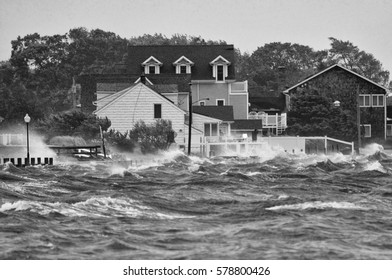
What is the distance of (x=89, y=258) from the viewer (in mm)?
10961

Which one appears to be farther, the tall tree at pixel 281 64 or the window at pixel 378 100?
the tall tree at pixel 281 64

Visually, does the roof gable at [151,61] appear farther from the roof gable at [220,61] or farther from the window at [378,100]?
the window at [378,100]

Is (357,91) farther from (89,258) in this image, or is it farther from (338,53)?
(89,258)

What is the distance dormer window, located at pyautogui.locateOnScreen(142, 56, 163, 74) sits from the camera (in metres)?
46.8

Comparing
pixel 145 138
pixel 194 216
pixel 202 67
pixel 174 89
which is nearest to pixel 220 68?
pixel 202 67

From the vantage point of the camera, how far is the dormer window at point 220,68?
46781 mm

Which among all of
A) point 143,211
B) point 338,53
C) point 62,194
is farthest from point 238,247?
point 338,53

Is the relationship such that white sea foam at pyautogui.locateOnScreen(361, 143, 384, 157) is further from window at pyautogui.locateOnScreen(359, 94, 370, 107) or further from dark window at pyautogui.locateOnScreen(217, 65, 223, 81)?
dark window at pyautogui.locateOnScreen(217, 65, 223, 81)

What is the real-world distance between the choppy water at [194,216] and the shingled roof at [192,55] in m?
23.4

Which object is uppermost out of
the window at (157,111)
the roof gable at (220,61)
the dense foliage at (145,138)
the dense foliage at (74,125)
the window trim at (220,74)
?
the roof gable at (220,61)

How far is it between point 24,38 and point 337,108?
14.7m

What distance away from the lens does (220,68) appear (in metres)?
47.1

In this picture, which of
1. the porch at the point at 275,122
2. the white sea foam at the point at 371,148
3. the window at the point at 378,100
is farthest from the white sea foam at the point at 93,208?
the porch at the point at 275,122

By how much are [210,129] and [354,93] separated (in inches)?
304
